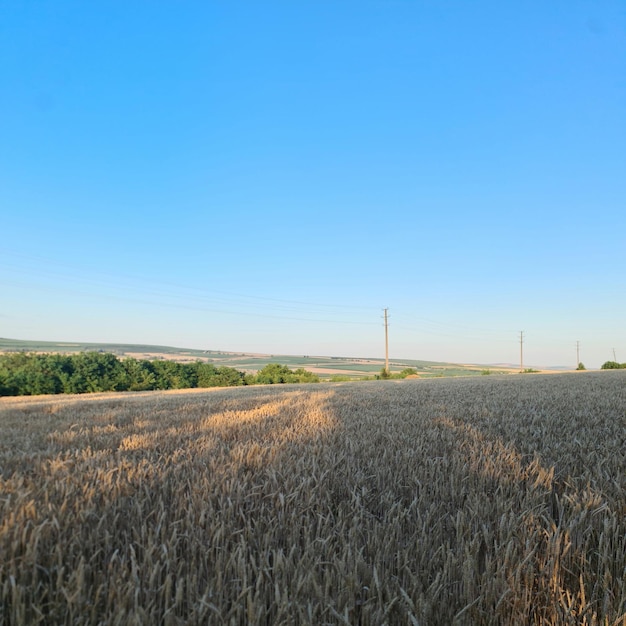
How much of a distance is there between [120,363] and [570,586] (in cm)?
7239

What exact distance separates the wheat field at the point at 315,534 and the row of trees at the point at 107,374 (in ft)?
197

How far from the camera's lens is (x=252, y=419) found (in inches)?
204

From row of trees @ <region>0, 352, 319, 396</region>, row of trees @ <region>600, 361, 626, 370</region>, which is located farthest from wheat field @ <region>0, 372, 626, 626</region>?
row of trees @ <region>600, 361, 626, 370</region>

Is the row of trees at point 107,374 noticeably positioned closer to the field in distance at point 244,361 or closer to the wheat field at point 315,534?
the field in distance at point 244,361

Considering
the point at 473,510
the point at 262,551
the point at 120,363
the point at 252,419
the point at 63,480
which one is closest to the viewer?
the point at 262,551

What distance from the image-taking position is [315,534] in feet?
6.14

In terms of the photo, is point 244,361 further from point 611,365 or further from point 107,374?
point 611,365

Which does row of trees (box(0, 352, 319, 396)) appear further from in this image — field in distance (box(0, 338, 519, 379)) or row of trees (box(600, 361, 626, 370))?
row of trees (box(600, 361, 626, 370))

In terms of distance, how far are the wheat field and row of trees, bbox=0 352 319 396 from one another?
60122 millimetres

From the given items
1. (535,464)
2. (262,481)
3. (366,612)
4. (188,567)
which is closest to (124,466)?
(262,481)

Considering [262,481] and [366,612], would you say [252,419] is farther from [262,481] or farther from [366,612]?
[366,612]

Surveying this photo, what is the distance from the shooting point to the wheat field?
135 cm

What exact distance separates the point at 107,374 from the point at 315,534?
69346 millimetres

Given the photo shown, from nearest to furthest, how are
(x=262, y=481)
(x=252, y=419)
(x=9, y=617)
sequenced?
(x=9, y=617)
(x=262, y=481)
(x=252, y=419)
